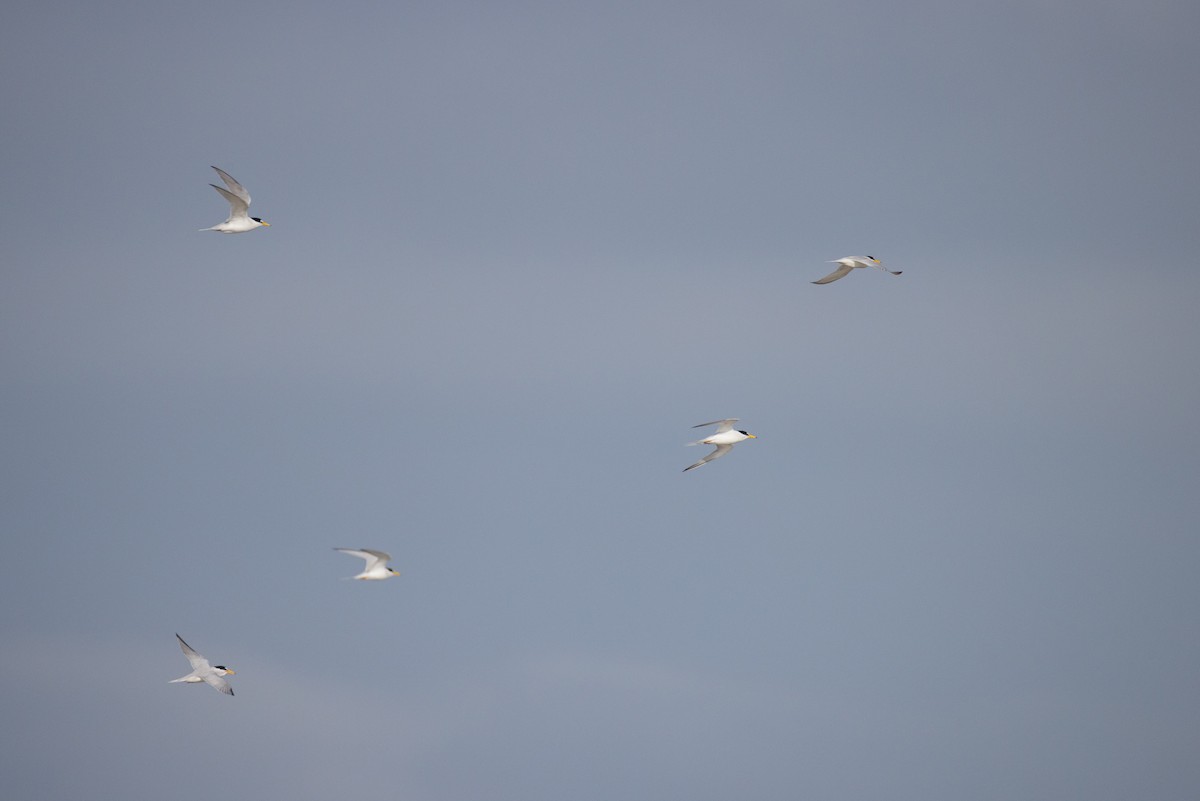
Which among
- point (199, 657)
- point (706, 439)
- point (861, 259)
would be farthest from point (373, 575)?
point (861, 259)

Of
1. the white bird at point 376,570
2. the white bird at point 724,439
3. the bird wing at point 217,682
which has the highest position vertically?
the white bird at point 724,439

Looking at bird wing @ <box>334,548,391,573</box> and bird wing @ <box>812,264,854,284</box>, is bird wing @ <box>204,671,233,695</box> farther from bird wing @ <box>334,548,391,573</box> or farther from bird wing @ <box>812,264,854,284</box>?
bird wing @ <box>812,264,854,284</box>

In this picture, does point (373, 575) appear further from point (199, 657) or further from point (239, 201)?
point (239, 201)

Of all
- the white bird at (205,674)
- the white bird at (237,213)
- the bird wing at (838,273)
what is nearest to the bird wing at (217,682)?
the white bird at (205,674)

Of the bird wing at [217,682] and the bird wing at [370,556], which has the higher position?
the bird wing at [370,556]

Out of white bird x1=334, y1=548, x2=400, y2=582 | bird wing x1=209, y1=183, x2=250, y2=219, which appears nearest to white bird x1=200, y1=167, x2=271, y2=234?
bird wing x1=209, y1=183, x2=250, y2=219

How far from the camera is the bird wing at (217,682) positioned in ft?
159

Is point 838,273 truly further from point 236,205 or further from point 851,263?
point 236,205

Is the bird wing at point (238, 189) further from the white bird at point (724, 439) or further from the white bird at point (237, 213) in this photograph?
the white bird at point (724, 439)

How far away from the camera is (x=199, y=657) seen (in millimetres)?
48938

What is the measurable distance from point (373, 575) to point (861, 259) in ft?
54.7

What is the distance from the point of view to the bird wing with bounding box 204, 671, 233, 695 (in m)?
48.6

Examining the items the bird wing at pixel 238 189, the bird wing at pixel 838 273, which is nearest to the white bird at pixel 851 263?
the bird wing at pixel 838 273

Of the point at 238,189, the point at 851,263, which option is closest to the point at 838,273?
the point at 851,263
